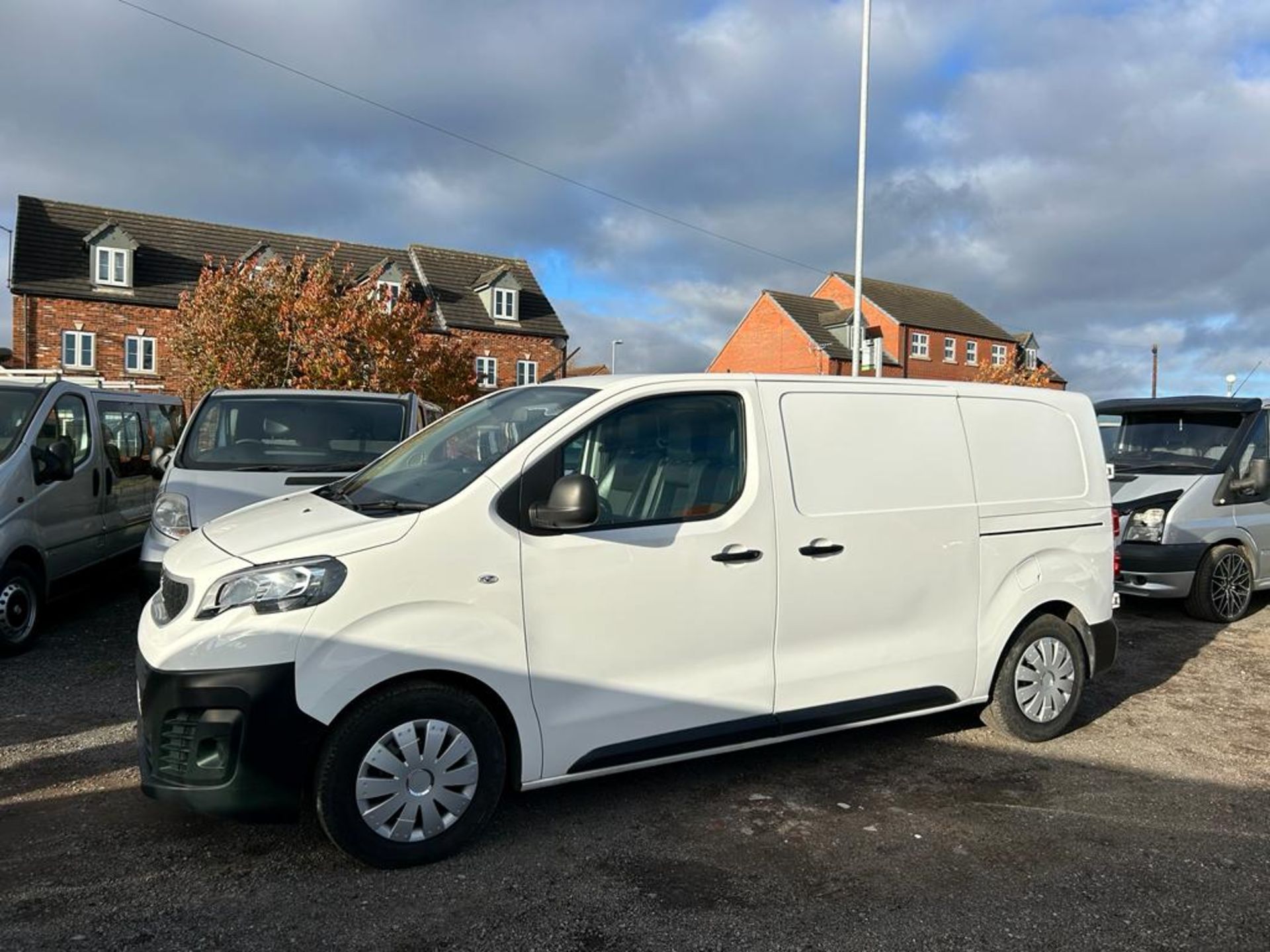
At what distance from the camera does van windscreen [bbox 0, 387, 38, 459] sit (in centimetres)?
656

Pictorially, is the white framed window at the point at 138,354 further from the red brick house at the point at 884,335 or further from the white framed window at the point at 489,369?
the red brick house at the point at 884,335

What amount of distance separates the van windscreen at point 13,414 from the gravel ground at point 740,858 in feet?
7.51

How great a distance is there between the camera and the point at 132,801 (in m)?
4.02

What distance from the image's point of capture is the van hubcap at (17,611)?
20.7 feet

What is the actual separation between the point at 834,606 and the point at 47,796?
3609mm

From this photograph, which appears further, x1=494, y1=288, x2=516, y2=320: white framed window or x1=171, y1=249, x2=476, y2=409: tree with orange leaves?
x1=494, y1=288, x2=516, y2=320: white framed window

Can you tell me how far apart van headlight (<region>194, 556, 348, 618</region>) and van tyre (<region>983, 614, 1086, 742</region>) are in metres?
3.43

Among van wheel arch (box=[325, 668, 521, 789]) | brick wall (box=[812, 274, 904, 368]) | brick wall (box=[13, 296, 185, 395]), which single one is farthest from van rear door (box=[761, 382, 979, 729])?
brick wall (box=[812, 274, 904, 368])

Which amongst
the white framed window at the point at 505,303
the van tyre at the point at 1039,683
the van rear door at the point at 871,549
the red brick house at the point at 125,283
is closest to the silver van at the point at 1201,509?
the van tyre at the point at 1039,683

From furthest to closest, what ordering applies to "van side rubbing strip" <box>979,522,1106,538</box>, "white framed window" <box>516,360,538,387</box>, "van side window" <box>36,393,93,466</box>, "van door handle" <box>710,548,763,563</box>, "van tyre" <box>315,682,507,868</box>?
1. "white framed window" <box>516,360,538,387</box>
2. "van side window" <box>36,393,93,466</box>
3. "van side rubbing strip" <box>979,522,1106,538</box>
4. "van door handle" <box>710,548,763,563</box>
5. "van tyre" <box>315,682,507,868</box>

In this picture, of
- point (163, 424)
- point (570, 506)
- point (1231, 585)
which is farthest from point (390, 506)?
point (163, 424)

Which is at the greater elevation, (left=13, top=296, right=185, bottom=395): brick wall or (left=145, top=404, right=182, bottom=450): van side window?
(left=13, top=296, right=185, bottom=395): brick wall

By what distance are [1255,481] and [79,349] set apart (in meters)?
33.1

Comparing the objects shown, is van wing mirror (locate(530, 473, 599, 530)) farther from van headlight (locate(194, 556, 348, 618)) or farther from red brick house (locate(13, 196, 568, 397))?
red brick house (locate(13, 196, 568, 397))
